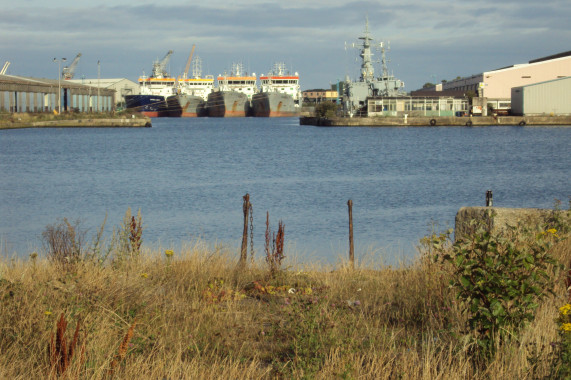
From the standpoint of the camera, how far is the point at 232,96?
138 meters

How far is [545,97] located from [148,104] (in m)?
77.6

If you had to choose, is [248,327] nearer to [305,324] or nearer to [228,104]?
[305,324]

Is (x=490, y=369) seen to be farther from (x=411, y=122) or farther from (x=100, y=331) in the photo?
(x=411, y=122)

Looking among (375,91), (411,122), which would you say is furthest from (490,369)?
(375,91)

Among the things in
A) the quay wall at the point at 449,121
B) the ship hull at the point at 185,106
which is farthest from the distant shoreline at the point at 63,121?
the ship hull at the point at 185,106

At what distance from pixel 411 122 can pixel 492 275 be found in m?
78.6

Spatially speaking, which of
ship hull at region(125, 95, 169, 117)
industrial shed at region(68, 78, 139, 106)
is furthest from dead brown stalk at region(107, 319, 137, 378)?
industrial shed at region(68, 78, 139, 106)

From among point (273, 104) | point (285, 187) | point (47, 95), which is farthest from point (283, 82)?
point (285, 187)

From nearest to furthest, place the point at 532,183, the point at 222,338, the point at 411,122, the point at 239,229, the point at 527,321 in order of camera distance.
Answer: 1. the point at 527,321
2. the point at 222,338
3. the point at 239,229
4. the point at 532,183
5. the point at 411,122

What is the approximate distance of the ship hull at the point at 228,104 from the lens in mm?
138000

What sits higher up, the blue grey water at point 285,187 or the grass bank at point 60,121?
the grass bank at point 60,121

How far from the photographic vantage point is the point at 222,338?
5.66 meters

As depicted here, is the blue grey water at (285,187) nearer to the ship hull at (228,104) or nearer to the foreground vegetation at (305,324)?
the foreground vegetation at (305,324)

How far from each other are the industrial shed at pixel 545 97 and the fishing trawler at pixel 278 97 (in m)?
59.7
